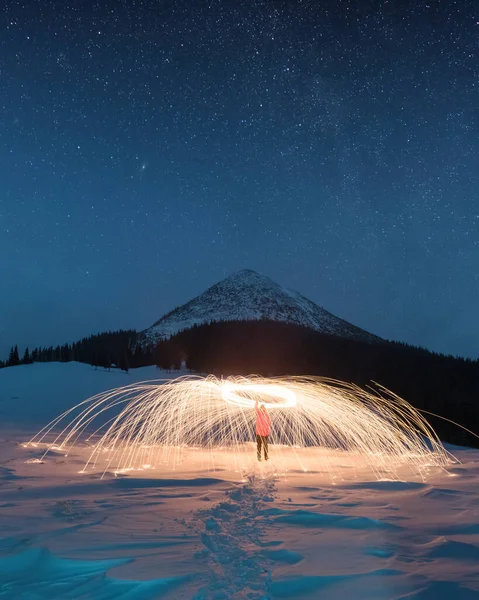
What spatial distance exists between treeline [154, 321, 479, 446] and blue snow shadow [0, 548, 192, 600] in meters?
25.9

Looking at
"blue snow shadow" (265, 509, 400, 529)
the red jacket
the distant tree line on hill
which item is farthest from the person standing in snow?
the distant tree line on hill

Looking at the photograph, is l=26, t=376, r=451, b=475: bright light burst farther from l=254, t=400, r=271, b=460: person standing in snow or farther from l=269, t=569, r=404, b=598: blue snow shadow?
l=269, t=569, r=404, b=598: blue snow shadow

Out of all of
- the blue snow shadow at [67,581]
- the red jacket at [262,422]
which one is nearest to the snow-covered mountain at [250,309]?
the red jacket at [262,422]

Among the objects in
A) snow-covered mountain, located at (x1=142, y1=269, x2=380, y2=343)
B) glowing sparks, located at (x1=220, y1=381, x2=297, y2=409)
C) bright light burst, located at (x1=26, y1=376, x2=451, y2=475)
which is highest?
snow-covered mountain, located at (x1=142, y1=269, x2=380, y2=343)

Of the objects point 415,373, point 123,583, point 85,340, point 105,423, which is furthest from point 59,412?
point 85,340

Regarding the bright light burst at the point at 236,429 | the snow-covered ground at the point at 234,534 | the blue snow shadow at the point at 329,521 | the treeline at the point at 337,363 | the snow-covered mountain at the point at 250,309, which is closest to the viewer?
the snow-covered ground at the point at 234,534

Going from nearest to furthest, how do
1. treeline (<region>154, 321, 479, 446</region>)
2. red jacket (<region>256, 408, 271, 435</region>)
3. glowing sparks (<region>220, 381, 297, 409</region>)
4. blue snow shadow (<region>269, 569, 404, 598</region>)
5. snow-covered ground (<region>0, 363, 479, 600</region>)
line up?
blue snow shadow (<region>269, 569, 404, 598</region>) → snow-covered ground (<region>0, 363, 479, 600</region>) → glowing sparks (<region>220, 381, 297, 409</region>) → red jacket (<region>256, 408, 271, 435</region>) → treeline (<region>154, 321, 479, 446</region>)

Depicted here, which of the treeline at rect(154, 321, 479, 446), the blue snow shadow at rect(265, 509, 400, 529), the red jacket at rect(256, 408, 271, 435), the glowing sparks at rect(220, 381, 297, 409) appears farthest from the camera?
the treeline at rect(154, 321, 479, 446)

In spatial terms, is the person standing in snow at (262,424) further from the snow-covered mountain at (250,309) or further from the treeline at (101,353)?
the snow-covered mountain at (250,309)

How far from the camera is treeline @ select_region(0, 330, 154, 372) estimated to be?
50.4 metres

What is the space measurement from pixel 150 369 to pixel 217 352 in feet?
29.7

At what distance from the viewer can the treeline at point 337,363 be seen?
31688 millimetres

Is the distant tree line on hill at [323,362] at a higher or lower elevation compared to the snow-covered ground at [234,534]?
higher

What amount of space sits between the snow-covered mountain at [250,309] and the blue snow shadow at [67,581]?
309ft
